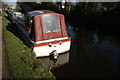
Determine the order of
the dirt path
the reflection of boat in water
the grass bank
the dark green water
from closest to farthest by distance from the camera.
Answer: the dirt path
the grass bank
the dark green water
the reflection of boat in water

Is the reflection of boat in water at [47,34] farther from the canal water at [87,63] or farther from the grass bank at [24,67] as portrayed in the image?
the grass bank at [24,67]

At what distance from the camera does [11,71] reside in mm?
6840

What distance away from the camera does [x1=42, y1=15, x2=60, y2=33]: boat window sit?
10.6m

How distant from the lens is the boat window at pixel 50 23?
10569mm

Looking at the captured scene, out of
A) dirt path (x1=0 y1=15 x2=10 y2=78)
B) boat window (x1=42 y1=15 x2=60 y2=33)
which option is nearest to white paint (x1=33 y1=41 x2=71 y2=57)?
boat window (x1=42 y1=15 x2=60 y2=33)

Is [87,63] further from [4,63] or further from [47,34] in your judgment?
[4,63]

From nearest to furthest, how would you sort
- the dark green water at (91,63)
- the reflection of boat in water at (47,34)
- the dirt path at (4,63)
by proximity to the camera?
1. the dirt path at (4,63)
2. the dark green water at (91,63)
3. the reflection of boat in water at (47,34)

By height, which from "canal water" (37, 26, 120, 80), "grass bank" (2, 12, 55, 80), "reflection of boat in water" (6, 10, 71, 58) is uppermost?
"reflection of boat in water" (6, 10, 71, 58)

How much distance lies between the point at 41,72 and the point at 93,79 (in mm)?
3516

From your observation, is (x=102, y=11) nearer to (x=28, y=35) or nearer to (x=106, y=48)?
(x=106, y=48)

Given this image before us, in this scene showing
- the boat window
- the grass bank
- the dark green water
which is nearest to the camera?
the grass bank

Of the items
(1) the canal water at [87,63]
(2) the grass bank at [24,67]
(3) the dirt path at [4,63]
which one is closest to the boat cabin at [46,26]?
(2) the grass bank at [24,67]

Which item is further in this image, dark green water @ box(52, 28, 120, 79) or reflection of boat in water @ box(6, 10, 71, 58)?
reflection of boat in water @ box(6, 10, 71, 58)

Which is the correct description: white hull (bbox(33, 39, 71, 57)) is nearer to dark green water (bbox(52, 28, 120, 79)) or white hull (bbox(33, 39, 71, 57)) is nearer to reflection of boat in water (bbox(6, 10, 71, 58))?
reflection of boat in water (bbox(6, 10, 71, 58))
